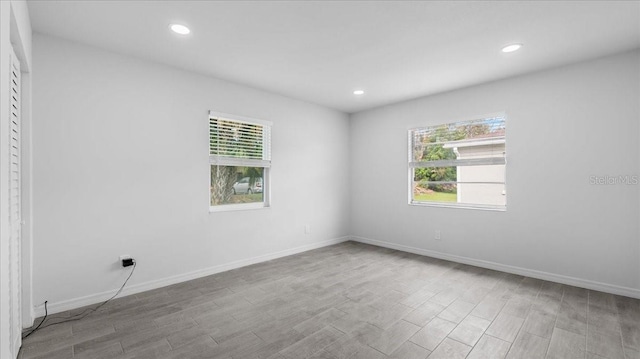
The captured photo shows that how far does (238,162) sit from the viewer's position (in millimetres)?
4062

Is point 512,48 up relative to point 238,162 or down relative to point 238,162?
up

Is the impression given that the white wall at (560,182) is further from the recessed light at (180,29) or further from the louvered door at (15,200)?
the louvered door at (15,200)

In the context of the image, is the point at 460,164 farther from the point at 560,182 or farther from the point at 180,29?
the point at 180,29

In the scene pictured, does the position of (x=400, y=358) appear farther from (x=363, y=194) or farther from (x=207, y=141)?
(x=363, y=194)

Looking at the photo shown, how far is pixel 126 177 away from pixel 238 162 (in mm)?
1361

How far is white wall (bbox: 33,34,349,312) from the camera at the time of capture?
269cm

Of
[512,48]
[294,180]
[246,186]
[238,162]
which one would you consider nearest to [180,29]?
[238,162]

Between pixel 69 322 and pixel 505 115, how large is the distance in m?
5.31

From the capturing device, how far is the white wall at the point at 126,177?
106 inches

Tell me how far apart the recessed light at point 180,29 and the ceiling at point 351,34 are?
6 centimetres

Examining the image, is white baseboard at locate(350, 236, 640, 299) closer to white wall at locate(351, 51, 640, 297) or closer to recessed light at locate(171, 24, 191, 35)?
white wall at locate(351, 51, 640, 297)

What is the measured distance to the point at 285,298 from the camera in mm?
3010

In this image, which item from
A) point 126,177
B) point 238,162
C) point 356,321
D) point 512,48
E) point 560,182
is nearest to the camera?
point 356,321

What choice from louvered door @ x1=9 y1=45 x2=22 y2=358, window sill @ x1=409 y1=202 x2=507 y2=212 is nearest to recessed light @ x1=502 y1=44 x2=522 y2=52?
window sill @ x1=409 y1=202 x2=507 y2=212
